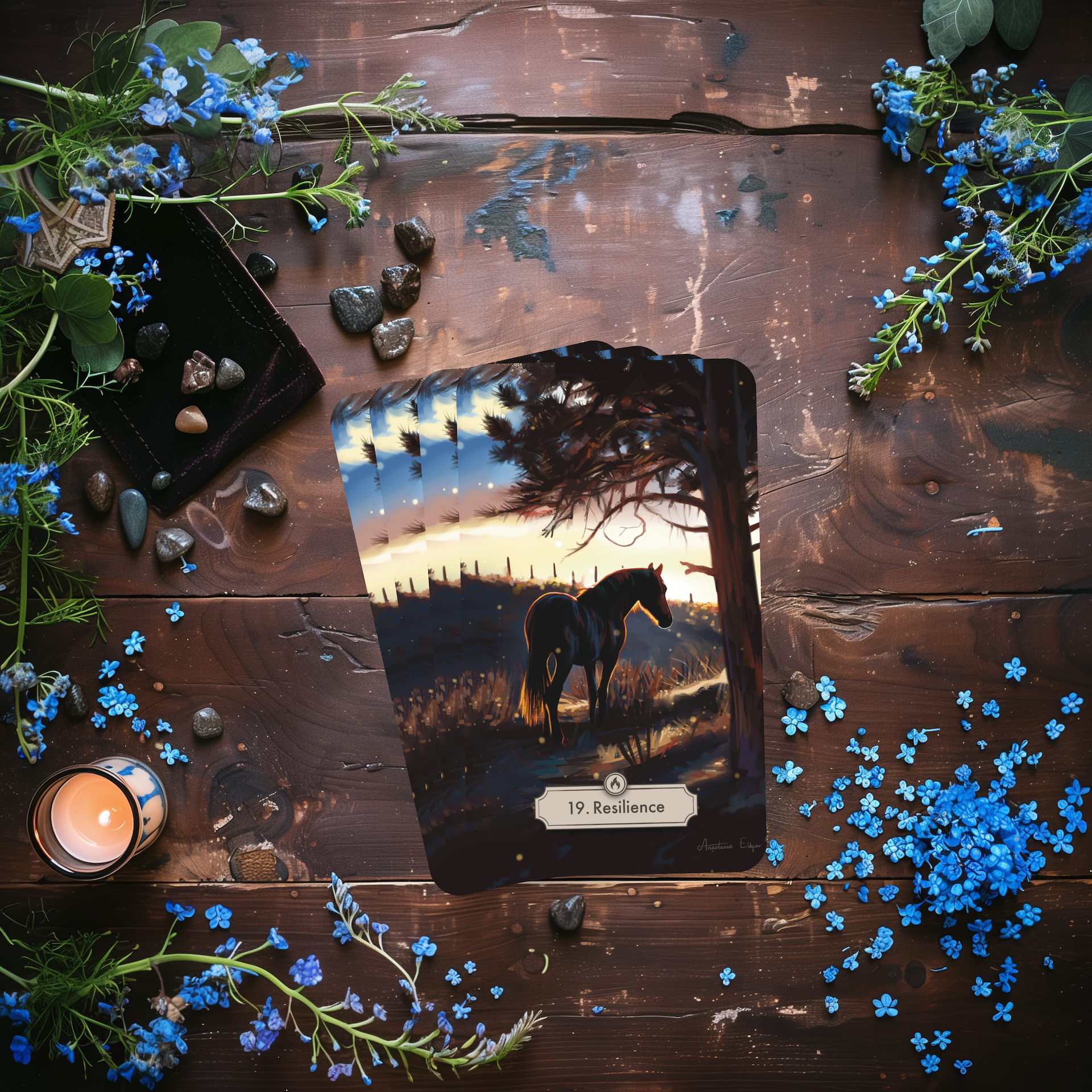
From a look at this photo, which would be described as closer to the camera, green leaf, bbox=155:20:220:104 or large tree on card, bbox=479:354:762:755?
green leaf, bbox=155:20:220:104

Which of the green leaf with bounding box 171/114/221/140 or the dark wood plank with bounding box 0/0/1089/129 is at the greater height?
the dark wood plank with bounding box 0/0/1089/129

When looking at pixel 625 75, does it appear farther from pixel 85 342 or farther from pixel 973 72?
pixel 85 342

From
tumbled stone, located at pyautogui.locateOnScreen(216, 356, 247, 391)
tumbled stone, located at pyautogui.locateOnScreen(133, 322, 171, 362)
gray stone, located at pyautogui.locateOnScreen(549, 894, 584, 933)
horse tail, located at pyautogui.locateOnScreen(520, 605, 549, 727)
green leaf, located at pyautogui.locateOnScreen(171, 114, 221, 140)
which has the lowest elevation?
gray stone, located at pyautogui.locateOnScreen(549, 894, 584, 933)

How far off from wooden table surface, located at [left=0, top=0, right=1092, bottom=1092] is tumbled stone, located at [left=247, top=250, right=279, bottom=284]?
0.02 meters

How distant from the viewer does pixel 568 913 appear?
118cm

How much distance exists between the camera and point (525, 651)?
1.22m

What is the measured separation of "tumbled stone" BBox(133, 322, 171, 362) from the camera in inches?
46.6

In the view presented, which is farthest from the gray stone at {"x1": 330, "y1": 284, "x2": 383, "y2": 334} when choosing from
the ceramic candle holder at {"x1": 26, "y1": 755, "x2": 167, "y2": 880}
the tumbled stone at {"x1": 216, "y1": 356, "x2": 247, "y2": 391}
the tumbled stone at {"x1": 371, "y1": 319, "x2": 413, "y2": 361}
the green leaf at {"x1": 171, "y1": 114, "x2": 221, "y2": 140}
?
the ceramic candle holder at {"x1": 26, "y1": 755, "x2": 167, "y2": 880}

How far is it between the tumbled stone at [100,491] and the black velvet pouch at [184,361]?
0.05m

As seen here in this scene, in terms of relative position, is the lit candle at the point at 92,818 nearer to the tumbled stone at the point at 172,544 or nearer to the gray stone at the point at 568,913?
the tumbled stone at the point at 172,544

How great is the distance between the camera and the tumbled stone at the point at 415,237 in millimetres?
1191

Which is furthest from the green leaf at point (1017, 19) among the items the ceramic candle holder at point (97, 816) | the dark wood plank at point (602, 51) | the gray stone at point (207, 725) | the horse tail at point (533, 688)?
the ceramic candle holder at point (97, 816)

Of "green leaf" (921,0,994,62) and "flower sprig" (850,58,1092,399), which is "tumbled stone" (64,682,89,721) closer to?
"flower sprig" (850,58,1092,399)

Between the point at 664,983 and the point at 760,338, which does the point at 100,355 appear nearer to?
the point at 760,338
